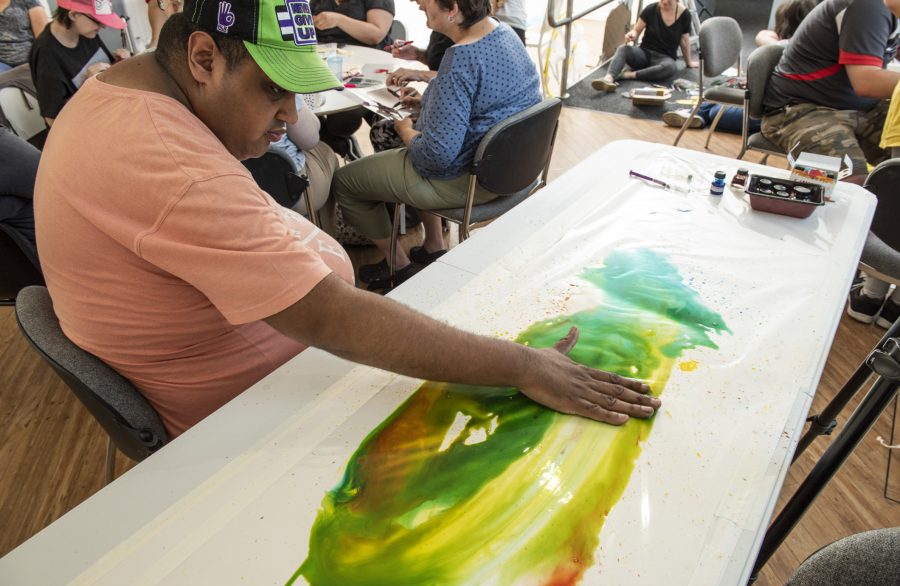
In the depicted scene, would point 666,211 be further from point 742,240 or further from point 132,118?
point 132,118

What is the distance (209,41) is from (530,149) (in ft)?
4.10

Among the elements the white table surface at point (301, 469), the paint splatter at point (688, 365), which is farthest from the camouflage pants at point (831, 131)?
the paint splatter at point (688, 365)

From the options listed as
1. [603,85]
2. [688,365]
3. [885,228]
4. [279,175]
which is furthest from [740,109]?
[688,365]

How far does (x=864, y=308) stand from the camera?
7.32 feet

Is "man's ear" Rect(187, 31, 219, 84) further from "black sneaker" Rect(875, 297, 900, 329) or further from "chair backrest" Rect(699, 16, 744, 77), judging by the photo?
"chair backrest" Rect(699, 16, 744, 77)

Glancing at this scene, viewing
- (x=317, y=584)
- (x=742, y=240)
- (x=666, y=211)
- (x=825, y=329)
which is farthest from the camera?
(x=666, y=211)

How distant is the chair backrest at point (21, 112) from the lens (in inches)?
102

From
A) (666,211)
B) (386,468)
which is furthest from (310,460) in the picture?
(666,211)

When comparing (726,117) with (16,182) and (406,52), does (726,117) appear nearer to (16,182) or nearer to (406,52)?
(406,52)

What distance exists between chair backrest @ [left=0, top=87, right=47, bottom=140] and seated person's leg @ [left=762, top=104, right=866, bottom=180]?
3465 millimetres

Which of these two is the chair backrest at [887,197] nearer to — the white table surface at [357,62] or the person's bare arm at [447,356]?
the person's bare arm at [447,356]

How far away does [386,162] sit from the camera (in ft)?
6.75

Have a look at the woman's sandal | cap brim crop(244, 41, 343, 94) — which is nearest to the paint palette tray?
cap brim crop(244, 41, 343, 94)

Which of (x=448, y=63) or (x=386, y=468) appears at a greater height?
(x=448, y=63)
